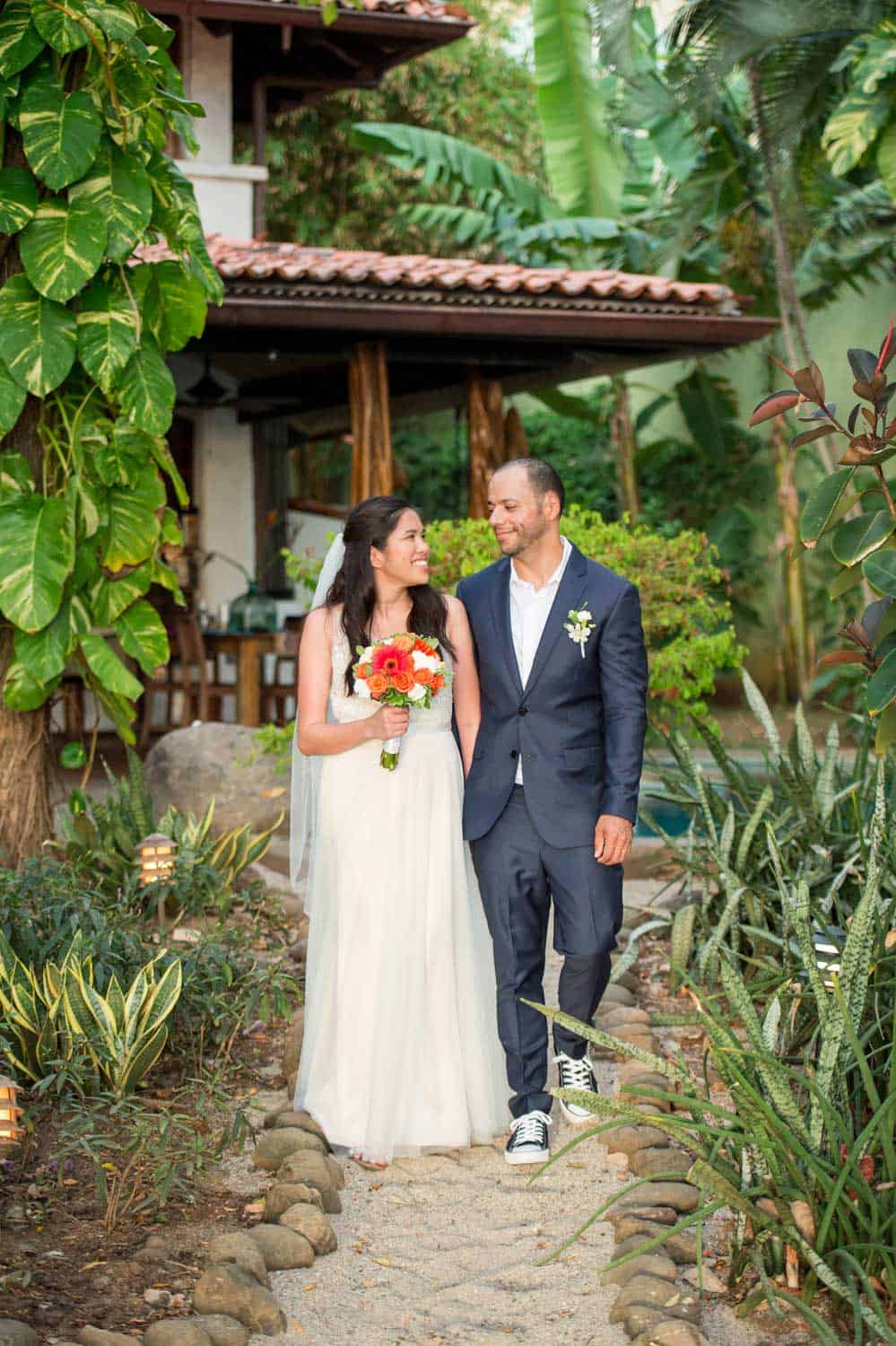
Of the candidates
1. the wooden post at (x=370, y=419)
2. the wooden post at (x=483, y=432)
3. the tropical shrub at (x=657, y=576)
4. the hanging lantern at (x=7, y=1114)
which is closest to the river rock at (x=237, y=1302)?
the hanging lantern at (x=7, y=1114)

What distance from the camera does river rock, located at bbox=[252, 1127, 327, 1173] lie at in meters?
4.12

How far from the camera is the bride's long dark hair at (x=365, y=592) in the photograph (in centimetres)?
438

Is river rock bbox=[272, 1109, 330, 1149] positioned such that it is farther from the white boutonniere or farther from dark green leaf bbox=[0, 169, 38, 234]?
dark green leaf bbox=[0, 169, 38, 234]

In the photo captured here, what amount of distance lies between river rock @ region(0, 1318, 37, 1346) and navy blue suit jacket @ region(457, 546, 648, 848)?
6.35 feet

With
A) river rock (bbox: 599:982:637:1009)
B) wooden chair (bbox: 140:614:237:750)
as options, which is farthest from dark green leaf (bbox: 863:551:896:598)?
wooden chair (bbox: 140:614:237:750)

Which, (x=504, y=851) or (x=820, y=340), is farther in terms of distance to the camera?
(x=820, y=340)

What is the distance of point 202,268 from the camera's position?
6043mm

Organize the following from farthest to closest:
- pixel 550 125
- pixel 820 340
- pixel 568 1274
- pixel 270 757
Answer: pixel 820 340
pixel 550 125
pixel 270 757
pixel 568 1274

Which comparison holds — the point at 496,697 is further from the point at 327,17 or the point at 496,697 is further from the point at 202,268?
the point at 327,17

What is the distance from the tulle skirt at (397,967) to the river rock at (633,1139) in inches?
16.1

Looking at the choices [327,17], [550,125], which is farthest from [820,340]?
[327,17]

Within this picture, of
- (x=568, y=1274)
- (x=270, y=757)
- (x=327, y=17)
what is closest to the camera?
(x=568, y=1274)

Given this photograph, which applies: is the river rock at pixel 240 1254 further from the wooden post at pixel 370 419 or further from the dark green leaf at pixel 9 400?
the wooden post at pixel 370 419

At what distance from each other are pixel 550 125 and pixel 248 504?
576cm
